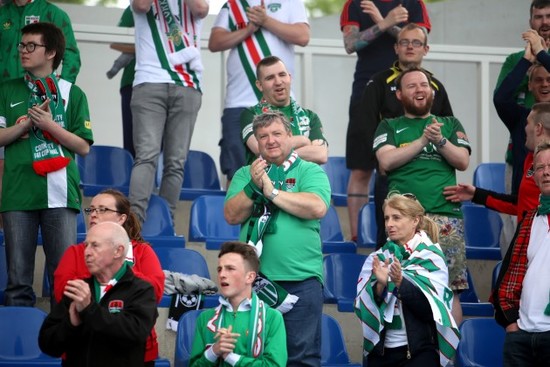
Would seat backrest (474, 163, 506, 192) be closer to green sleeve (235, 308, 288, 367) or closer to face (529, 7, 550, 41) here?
face (529, 7, 550, 41)

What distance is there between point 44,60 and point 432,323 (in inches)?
100

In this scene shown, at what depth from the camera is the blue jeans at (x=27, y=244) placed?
6793 millimetres

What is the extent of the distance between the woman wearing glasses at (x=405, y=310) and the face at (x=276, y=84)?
4.33 feet

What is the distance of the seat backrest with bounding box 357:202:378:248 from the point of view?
8.45 metres

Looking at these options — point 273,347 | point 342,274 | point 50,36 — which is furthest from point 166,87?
point 273,347

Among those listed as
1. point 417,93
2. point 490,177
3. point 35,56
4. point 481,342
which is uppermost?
point 35,56

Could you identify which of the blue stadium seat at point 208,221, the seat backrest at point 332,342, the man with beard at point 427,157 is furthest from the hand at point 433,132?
the blue stadium seat at point 208,221

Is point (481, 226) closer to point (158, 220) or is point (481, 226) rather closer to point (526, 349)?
point (158, 220)

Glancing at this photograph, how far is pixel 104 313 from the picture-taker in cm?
532

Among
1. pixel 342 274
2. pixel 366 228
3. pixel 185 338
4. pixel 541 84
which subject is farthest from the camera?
pixel 366 228

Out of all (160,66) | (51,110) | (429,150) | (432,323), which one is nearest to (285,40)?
(160,66)

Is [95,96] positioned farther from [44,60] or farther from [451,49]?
[44,60]

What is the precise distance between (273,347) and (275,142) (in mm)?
1113

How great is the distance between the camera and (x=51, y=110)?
7.00 m
